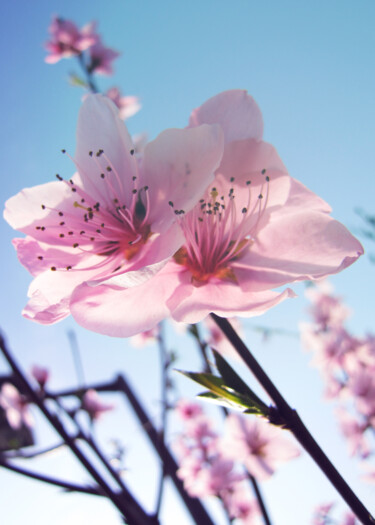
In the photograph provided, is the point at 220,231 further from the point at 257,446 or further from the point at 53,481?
the point at 257,446

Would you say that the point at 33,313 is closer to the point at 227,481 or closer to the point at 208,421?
the point at 227,481

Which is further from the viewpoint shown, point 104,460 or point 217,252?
point 104,460

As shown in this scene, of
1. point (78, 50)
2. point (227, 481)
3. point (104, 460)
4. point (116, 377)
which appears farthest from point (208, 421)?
point (78, 50)

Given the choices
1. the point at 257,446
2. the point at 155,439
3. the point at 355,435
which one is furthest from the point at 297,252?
the point at 355,435

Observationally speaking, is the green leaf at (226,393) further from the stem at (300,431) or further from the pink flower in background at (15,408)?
the pink flower in background at (15,408)

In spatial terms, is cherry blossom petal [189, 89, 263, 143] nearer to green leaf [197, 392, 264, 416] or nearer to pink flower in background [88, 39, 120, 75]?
green leaf [197, 392, 264, 416]

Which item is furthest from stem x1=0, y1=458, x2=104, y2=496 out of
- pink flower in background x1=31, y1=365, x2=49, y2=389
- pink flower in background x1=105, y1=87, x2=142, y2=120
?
pink flower in background x1=105, y1=87, x2=142, y2=120

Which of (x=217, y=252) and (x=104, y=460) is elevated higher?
(x=217, y=252)

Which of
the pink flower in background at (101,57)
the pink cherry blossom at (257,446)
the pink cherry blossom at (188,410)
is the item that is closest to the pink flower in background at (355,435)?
the pink cherry blossom at (188,410)
